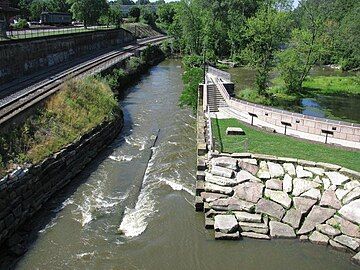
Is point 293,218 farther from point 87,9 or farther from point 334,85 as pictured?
point 87,9

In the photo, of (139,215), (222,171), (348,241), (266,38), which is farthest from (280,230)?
(266,38)

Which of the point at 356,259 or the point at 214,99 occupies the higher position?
the point at 214,99

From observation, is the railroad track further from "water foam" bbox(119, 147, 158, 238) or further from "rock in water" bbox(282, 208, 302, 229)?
"rock in water" bbox(282, 208, 302, 229)

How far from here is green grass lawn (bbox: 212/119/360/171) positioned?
20.0 m

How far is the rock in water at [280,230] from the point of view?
1666 centimetres

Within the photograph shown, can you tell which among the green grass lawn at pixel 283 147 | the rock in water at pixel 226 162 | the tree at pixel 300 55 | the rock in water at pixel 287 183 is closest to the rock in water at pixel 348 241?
the rock in water at pixel 287 183

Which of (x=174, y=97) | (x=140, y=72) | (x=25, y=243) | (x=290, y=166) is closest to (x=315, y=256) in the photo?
(x=290, y=166)

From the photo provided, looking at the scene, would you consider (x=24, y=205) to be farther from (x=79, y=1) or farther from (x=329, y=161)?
(x=79, y=1)

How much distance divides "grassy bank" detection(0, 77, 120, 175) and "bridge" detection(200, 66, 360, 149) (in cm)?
800

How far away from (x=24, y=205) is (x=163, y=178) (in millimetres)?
7555

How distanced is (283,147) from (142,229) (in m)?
8.94

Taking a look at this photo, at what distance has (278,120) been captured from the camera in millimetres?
25141

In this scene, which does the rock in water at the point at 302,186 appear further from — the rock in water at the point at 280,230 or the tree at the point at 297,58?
the tree at the point at 297,58

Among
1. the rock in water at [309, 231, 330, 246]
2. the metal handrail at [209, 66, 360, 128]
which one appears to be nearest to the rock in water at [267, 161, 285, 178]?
the rock in water at [309, 231, 330, 246]
